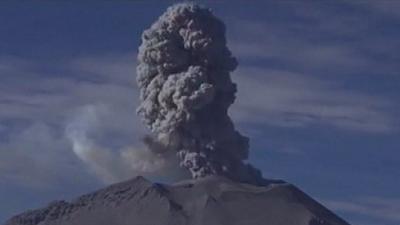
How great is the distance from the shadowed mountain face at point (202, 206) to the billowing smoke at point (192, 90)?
8.35 ft

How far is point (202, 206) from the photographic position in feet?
304

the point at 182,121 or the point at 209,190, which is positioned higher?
Result: the point at 182,121

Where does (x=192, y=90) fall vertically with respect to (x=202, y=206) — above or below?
above

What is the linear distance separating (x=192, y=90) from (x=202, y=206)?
13797 mm

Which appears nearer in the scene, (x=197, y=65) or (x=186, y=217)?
(x=197, y=65)

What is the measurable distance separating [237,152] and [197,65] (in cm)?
849

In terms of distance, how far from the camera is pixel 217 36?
8856 centimetres

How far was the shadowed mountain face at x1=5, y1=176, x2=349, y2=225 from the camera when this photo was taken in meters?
91.3

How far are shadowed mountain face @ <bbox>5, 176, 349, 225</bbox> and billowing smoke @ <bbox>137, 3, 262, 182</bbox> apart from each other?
255 cm

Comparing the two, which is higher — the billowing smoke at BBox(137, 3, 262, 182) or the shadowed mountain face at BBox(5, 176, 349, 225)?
the billowing smoke at BBox(137, 3, 262, 182)

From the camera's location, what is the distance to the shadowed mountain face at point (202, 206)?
Answer: 91.3 metres

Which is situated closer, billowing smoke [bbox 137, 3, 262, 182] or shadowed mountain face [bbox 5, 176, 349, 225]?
billowing smoke [bbox 137, 3, 262, 182]

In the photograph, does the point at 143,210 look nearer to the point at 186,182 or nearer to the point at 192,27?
the point at 186,182

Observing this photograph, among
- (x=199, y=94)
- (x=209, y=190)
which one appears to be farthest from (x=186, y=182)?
(x=199, y=94)
